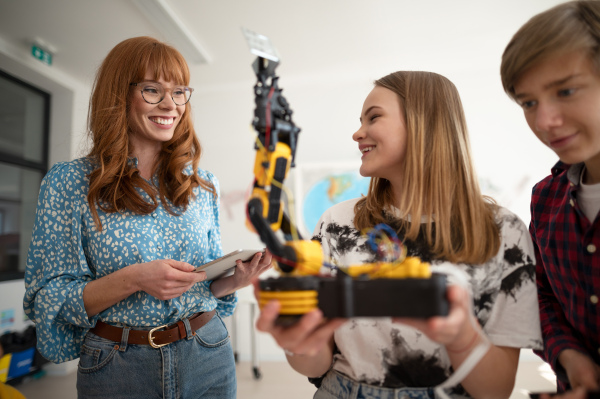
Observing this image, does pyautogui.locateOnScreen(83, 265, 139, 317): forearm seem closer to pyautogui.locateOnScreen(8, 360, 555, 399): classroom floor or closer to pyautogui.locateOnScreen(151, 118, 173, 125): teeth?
pyautogui.locateOnScreen(151, 118, 173, 125): teeth

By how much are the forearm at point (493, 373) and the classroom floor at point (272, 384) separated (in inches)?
101

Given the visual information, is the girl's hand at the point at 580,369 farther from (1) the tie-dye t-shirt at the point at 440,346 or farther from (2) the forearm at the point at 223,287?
(2) the forearm at the point at 223,287

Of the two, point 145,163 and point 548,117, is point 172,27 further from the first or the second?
point 548,117

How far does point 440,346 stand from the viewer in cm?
87

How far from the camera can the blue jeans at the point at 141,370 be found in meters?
1.05

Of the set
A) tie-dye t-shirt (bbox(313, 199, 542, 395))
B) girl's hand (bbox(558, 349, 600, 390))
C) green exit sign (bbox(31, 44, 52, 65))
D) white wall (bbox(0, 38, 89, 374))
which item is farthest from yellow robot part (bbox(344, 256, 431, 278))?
green exit sign (bbox(31, 44, 52, 65))

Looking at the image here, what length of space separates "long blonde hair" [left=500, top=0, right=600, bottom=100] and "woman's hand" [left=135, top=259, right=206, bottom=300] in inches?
37.2

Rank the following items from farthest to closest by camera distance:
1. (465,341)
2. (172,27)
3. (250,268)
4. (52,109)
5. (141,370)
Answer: (52,109) < (172,27) < (250,268) < (141,370) < (465,341)

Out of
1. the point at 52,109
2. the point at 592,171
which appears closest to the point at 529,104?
the point at 592,171

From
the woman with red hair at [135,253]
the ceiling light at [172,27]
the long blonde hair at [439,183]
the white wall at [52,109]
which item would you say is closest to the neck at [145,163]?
the woman with red hair at [135,253]

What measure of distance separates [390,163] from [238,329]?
3789 mm

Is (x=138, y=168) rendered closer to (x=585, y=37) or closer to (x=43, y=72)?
(x=585, y=37)

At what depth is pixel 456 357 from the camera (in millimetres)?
774

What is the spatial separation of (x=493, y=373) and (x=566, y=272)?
1.02 feet
